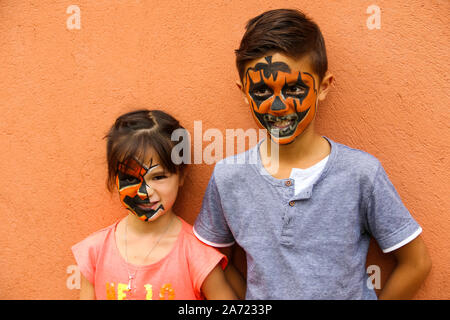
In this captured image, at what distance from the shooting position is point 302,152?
1.75 meters

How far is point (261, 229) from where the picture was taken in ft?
5.75

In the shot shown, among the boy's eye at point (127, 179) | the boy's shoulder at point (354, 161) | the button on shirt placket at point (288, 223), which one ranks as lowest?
the button on shirt placket at point (288, 223)

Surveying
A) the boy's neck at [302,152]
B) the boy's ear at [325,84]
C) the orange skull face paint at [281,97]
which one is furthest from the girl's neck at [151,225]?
the boy's ear at [325,84]

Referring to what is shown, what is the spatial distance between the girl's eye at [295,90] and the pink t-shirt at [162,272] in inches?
32.1

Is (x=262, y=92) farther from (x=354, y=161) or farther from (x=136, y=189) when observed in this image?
(x=136, y=189)

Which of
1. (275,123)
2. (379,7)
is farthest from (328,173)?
(379,7)

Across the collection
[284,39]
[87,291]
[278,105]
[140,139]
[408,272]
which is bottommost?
[87,291]

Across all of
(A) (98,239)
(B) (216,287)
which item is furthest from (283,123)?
(A) (98,239)

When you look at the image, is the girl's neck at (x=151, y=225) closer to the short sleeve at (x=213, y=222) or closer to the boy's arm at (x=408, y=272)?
the short sleeve at (x=213, y=222)

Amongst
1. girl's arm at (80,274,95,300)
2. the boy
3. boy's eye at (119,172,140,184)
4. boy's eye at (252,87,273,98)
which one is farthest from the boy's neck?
girl's arm at (80,274,95,300)

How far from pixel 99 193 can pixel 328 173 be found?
123cm

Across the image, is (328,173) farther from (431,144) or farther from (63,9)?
(63,9)

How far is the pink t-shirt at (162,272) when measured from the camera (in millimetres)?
1830

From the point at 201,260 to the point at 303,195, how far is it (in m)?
0.57
